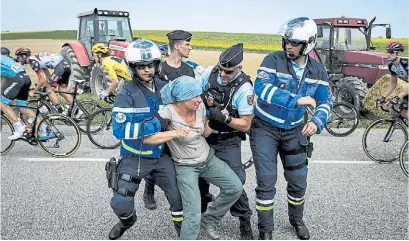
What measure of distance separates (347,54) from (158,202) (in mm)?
8839

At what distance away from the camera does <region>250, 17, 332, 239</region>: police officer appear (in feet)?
13.4

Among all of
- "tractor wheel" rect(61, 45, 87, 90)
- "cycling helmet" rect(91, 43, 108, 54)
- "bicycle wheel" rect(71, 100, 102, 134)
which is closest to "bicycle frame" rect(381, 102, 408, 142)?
"bicycle wheel" rect(71, 100, 102, 134)

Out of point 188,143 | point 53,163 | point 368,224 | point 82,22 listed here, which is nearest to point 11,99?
point 53,163

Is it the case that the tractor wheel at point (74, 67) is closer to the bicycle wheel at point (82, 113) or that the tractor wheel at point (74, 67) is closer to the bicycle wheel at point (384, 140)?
the bicycle wheel at point (82, 113)

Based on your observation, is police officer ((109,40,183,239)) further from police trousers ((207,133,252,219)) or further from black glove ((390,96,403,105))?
black glove ((390,96,403,105))

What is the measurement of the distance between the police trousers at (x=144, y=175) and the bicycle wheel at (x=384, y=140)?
4.75 metres

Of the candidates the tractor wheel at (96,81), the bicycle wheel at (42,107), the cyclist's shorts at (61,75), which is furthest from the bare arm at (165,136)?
the tractor wheel at (96,81)

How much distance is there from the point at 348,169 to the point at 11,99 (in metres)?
5.75

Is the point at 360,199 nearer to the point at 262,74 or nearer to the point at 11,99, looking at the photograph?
the point at 262,74

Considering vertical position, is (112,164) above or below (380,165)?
above

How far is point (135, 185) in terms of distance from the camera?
3.98 metres

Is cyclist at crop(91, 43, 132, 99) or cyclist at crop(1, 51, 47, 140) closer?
cyclist at crop(1, 51, 47, 140)

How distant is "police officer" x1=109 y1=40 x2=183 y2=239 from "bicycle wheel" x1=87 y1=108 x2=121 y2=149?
444 cm

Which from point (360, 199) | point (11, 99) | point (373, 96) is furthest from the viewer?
point (373, 96)
